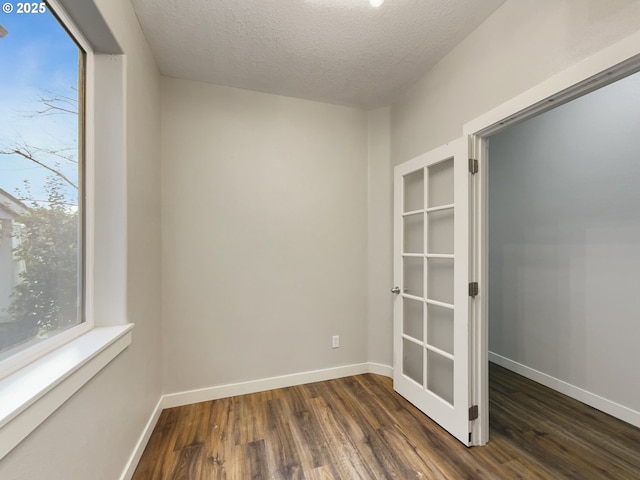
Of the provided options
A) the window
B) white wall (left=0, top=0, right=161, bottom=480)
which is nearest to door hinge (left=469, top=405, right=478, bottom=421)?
white wall (left=0, top=0, right=161, bottom=480)

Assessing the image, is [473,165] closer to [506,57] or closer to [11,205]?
[506,57]

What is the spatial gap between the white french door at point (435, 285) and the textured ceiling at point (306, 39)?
0.72 m

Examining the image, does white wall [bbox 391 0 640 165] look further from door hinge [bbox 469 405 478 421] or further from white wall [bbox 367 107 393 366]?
door hinge [bbox 469 405 478 421]

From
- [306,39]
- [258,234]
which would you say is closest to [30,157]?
[258,234]

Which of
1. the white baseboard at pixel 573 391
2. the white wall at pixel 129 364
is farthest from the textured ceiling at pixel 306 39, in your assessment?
the white baseboard at pixel 573 391

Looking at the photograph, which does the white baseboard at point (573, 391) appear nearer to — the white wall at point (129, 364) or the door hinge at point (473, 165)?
the door hinge at point (473, 165)

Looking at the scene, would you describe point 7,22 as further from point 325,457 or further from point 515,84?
point 325,457

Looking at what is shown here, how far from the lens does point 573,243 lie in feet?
7.42

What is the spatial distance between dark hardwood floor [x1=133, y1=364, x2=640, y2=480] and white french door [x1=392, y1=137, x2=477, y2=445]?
7.8 inches

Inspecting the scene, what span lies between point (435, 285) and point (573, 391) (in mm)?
1527

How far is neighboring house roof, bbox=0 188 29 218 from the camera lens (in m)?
0.88

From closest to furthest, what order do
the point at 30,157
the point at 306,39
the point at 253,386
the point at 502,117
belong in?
the point at 30,157 → the point at 502,117 → the point at 306,39 → the point at 253,386

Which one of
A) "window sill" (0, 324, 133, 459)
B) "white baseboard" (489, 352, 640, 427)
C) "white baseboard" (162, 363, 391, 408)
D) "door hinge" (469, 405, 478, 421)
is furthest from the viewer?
"white baseboard" (162, 363, 391, 408)

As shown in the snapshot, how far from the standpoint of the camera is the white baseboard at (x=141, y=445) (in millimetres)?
1445
